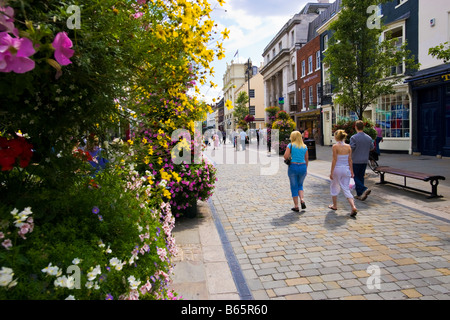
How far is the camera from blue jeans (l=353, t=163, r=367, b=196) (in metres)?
8.34

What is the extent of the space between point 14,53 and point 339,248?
4775mm

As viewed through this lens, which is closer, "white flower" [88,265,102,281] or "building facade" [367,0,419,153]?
"white flower" [88,265,102,281]

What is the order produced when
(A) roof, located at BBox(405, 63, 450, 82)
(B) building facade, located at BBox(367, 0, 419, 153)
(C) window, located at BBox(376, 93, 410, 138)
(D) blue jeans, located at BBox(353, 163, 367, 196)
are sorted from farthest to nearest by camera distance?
(C) window, located at BBox(376, 93, 410, 138) < (B) building facade, located at BBox(367, 0, 419, 153) < (A) roof, located at BBox(405, 63, 450, 82) < (D) blue jeans, located at BBox(353, 163, 367, 196)

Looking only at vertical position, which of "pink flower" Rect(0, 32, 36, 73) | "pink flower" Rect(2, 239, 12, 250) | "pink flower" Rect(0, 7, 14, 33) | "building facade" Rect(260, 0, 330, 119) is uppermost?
"building facade" Rect(260, 0, 330, 119)

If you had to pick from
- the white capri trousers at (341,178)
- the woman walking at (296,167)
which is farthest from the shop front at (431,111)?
the woman walking at (296,167)

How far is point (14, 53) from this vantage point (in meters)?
1.15

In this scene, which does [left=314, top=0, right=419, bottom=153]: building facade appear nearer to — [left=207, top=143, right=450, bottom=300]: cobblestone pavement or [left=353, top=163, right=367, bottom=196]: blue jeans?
[left=353, top=163, right=367, bottom=196]: blue jeans

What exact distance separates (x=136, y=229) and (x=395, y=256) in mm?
3830

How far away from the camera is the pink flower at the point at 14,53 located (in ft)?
3.72

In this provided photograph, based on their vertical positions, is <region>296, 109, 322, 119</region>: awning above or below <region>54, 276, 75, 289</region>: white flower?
above

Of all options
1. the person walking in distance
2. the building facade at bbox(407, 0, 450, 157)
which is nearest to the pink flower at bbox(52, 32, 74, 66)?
the person walking in distance

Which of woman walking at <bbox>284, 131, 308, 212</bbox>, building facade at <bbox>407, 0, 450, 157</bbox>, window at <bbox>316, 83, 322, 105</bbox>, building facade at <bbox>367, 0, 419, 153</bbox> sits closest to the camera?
woman walking at <bbox>284, 131, 308, 212</bbox>

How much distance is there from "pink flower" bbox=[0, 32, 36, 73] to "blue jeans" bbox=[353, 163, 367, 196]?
8.29 meters

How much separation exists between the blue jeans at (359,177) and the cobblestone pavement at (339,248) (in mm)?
316
